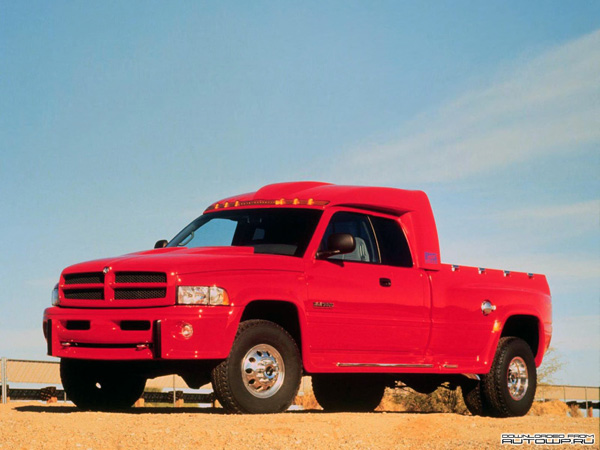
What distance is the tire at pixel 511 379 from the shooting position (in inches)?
500

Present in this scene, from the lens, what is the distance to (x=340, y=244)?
10.1 m

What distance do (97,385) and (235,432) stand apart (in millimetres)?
3645

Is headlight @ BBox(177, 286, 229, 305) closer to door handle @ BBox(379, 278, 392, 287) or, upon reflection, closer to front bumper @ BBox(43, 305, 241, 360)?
front bumper @ BBox(43, 305, 241, 360)

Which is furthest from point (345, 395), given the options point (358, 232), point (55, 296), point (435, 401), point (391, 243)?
point (435, 401)

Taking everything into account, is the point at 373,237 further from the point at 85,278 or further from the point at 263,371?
the point at 85,278

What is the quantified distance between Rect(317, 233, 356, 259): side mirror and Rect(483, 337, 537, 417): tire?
3.72 metres

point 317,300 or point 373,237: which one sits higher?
point 373,237

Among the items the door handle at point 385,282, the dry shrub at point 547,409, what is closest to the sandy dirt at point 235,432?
the door handle at point 385,282

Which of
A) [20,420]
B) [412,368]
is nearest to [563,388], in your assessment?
[412,368]

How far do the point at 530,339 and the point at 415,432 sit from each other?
525cm

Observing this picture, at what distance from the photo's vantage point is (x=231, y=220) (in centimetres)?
1135

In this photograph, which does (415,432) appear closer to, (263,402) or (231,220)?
(263,402)

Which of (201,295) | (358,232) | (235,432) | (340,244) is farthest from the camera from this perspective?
(358,232)

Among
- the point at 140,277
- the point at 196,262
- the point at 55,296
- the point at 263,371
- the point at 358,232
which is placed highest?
the point at 358,232
